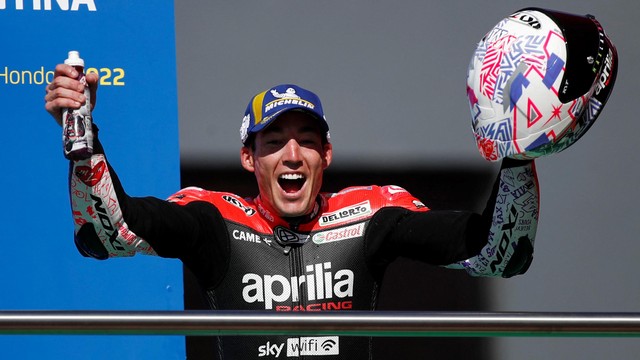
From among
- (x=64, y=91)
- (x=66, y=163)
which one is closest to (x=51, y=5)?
(x=66, y=163)

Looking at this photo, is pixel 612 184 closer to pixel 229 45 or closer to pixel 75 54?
pixel 229 45

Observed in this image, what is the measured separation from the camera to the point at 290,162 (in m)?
2.09

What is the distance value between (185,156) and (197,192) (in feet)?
1.84

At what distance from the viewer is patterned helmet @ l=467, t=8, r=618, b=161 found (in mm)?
1657

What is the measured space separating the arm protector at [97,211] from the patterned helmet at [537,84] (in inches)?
25.1

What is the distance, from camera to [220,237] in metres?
2.10

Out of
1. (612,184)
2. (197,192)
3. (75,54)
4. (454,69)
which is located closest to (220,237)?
(197,192)

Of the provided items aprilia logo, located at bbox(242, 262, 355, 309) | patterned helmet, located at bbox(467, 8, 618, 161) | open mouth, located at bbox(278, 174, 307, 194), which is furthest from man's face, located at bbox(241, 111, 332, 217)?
patterned helmet, located at bbox(467, 8, 618, 161)

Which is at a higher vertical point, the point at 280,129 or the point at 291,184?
the point at 280,129

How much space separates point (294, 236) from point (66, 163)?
80 cm

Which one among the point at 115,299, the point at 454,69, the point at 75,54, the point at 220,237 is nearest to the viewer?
the point at 75,54

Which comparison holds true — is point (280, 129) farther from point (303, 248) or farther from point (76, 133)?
point (76, 133)

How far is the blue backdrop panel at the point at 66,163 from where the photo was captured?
264 centimetres

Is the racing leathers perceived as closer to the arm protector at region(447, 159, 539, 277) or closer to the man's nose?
the arm protector at region(447, 159, 539, 277)
